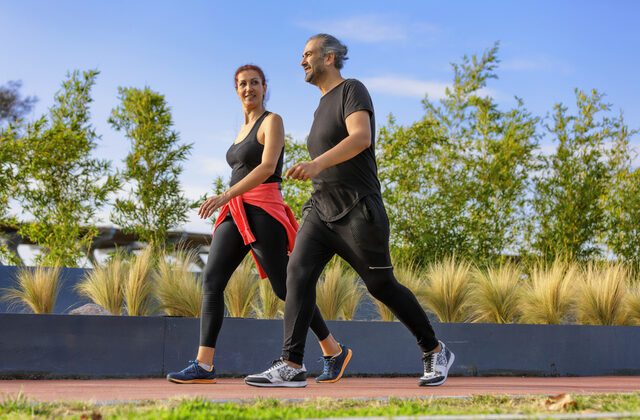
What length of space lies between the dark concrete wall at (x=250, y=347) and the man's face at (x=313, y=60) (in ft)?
6.54

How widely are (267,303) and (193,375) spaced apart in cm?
198

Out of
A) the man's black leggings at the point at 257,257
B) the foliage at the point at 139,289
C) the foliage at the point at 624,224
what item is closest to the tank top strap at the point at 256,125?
the man's black leggings at the point at 257,257

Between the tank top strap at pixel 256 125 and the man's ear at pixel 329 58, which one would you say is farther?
the tank top strap at pixel 256 125

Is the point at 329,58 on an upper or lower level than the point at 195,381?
upper

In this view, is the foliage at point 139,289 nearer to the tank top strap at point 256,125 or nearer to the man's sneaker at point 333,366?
the tank top strap at point 256,125

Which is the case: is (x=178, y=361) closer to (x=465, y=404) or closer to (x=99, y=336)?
(x=99, y=336)

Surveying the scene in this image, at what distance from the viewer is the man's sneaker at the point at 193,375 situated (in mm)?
4008

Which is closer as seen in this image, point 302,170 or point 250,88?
point 302,170

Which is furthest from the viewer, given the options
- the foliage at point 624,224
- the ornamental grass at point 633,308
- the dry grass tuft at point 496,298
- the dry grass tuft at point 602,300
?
the foliage at point 624,224

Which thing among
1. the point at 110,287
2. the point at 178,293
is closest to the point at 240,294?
the point at 178,293

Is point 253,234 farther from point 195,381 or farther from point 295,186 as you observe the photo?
point 295,186

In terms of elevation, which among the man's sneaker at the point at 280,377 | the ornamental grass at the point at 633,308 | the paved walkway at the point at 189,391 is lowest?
the paved walkway at the point at 189,391

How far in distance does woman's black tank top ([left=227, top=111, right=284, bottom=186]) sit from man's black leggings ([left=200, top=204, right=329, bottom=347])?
22 centimetres

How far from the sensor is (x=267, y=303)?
236 inches
